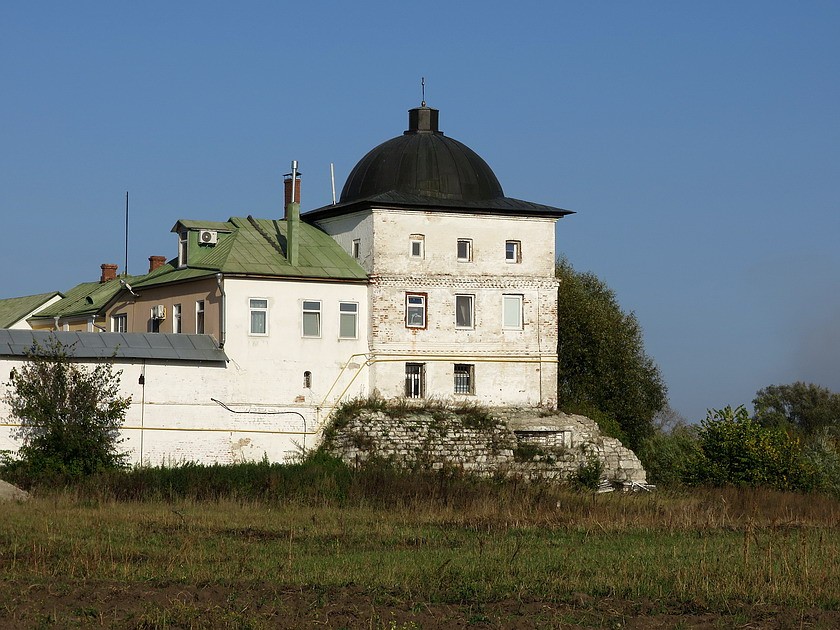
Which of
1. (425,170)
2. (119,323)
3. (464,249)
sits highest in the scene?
(425,170)

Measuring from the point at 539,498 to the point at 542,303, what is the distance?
1118 cm

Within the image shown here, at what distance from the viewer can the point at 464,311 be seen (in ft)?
135

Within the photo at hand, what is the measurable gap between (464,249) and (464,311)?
6.24 ft

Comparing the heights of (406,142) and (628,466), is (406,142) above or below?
above

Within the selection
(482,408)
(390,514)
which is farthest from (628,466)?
(390,514)

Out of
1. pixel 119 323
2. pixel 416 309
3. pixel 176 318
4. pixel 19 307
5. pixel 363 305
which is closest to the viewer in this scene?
pixel 363 305

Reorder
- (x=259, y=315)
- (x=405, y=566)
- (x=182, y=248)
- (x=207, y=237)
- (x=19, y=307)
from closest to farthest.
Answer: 1. (x=405, y=566)
2. (x=259, y=315)
3. (x=207, y=237)
4. (x=182, y=248)
5. (x=19, y=307)

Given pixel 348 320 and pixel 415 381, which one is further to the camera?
pixel 415 381

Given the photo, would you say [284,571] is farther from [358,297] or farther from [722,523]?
[358,297]

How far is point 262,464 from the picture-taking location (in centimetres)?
3659

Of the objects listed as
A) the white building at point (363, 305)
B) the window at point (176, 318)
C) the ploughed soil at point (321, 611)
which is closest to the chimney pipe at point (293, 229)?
the white building at point (363, 305)

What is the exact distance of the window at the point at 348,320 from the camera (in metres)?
40.3

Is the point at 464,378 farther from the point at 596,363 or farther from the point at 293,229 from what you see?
the point at 596,363

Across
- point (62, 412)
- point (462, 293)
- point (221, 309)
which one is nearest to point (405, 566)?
point (62, 412)
